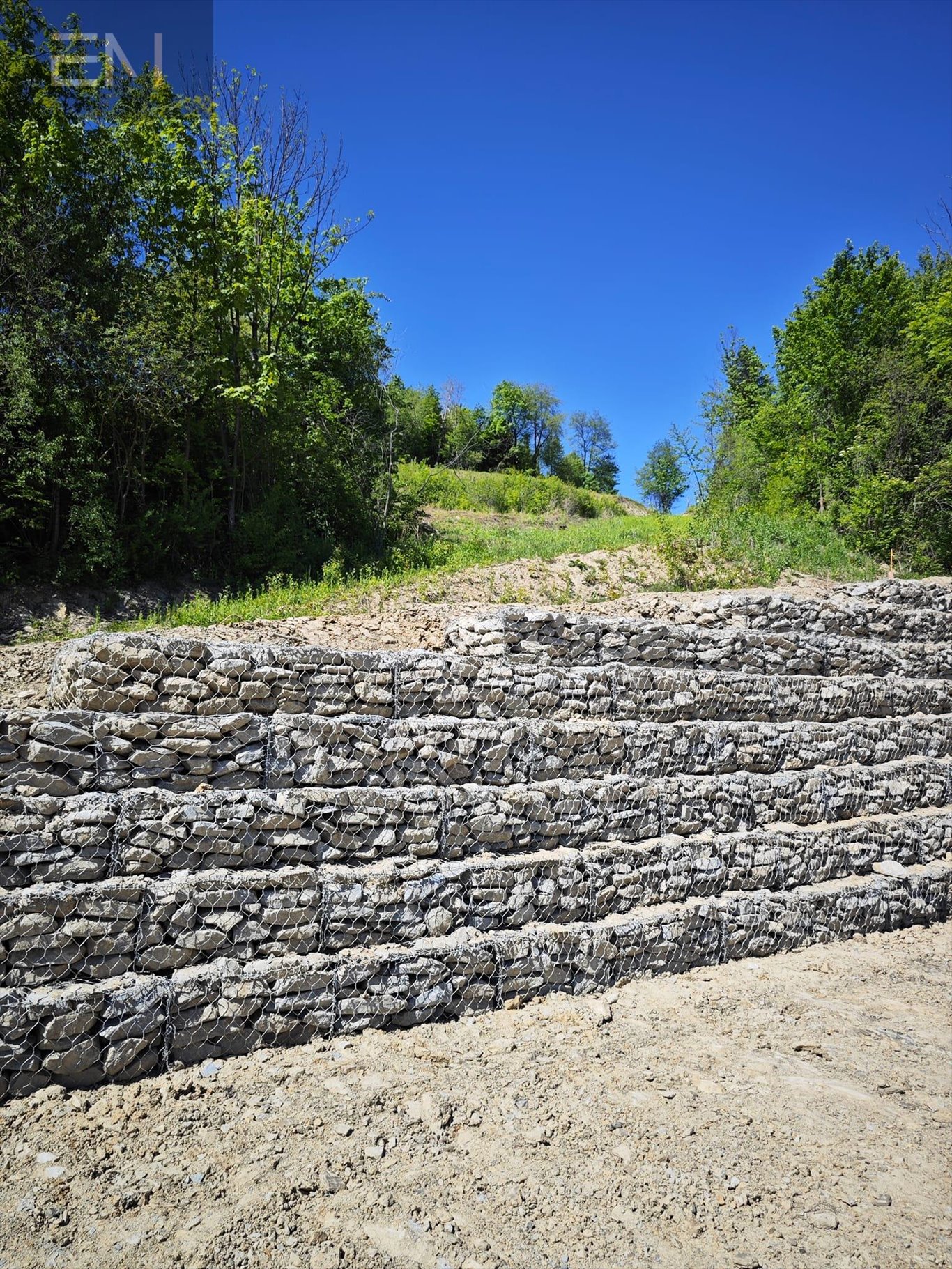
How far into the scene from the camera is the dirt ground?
2809 mm

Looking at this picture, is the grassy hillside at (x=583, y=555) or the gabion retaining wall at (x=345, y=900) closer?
the gabion retaining wall at (x=345, y=900)

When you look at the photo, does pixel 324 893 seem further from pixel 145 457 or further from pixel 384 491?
pixel 384 491

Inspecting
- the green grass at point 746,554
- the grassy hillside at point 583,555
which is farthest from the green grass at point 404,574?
the green grass at point 746,554

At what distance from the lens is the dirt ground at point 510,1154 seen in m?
2.81

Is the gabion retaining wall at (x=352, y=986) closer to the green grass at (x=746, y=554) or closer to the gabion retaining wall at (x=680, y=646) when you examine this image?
the gabion retaining wall at (x=680, y=646)

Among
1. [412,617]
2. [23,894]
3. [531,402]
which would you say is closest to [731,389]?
[531,402]

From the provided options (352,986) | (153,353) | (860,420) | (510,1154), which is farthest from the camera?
(860,420)

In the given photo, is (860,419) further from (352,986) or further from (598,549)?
(352,986)

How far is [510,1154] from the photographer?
3.33m

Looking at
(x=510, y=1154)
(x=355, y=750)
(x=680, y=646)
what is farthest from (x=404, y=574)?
(x=510, y=1154)

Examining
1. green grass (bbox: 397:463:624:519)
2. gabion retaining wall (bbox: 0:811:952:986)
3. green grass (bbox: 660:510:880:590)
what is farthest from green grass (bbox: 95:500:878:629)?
green grass (bbox: 397:463:624:519)

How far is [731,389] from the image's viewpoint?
29172mm

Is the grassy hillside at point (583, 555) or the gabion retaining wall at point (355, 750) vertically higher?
the grassy hillside at point (583, 555)

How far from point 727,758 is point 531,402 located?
126ft
